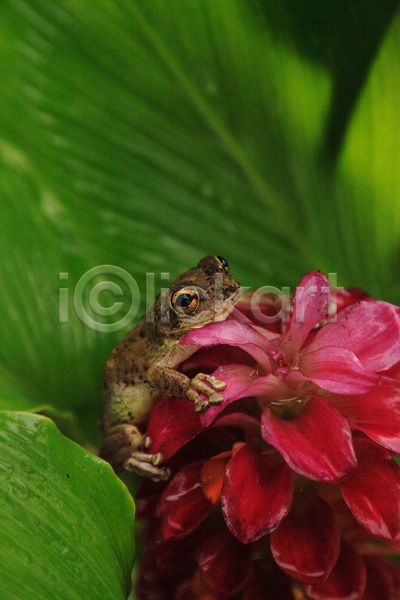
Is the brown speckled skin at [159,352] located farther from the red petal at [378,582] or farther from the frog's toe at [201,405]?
the red petal at [378,582]

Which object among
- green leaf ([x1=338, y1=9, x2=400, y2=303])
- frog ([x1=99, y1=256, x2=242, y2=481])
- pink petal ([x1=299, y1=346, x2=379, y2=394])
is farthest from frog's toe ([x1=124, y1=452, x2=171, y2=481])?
green leaf ([x1=338, y1=9, x2=400, y2=303])

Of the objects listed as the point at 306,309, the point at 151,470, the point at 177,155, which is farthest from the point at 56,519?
the point at 177,155

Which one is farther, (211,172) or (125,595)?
(211,172)

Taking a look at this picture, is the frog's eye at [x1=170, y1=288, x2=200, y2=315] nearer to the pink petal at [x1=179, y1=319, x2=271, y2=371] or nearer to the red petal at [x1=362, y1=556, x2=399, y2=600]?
the pink petal at [x1=179, y1=319, x2=271, y2=371]

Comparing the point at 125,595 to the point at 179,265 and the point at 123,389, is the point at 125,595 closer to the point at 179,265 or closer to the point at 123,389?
the point at 123,389

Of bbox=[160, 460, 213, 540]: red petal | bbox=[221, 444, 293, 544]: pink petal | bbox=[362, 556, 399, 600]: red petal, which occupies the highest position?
bbox=[221, 444, 293, 544]: pink petal

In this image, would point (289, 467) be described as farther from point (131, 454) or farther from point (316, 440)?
point (131, 454)

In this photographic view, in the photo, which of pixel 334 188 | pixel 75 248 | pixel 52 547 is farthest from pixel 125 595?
pixel 334 188
